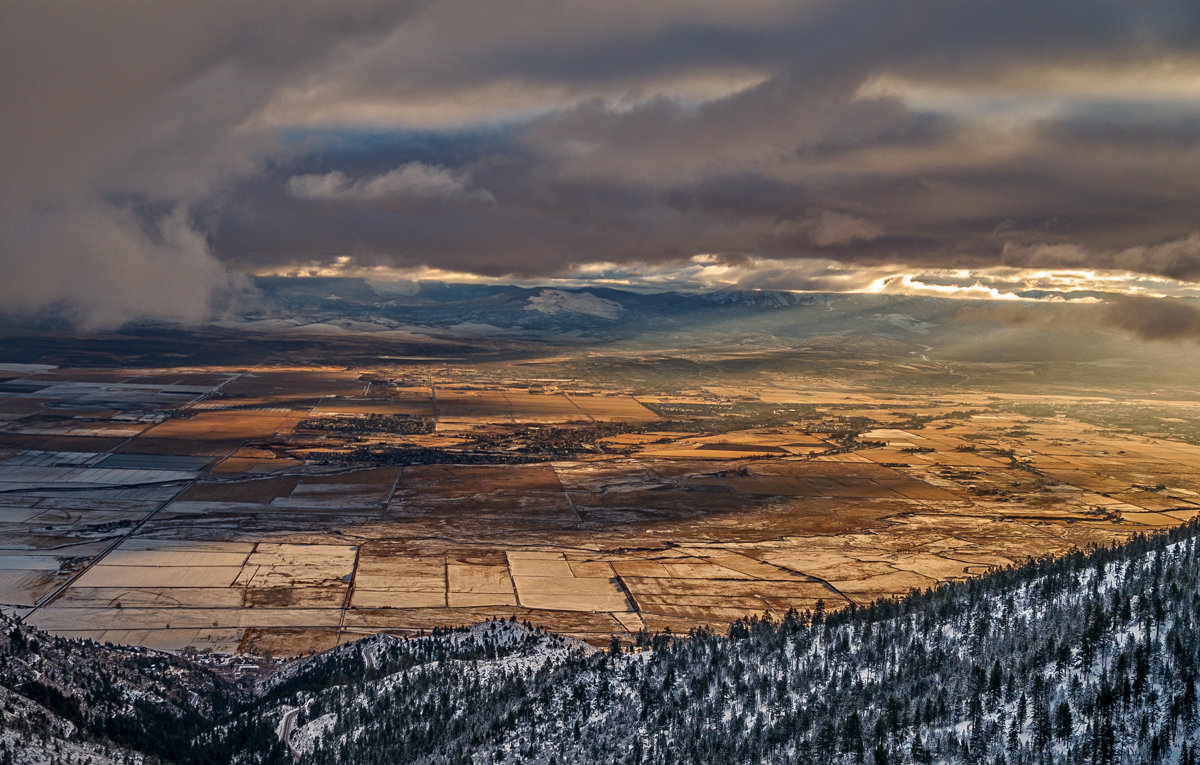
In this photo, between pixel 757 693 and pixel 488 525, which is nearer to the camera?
pixel 757 693

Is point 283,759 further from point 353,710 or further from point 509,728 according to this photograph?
point 509,728

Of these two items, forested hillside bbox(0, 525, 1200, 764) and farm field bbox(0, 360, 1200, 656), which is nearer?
forested hillside bbox(0, 525, 1200, 764)

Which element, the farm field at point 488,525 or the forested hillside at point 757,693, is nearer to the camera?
the forested hillside at point 757,693

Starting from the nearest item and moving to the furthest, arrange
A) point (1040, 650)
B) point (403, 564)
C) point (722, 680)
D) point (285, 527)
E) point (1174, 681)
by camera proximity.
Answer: point (1174, 681)
point (1040, 650)
point (722, 680)
point (403, 564)
point (285, 527)

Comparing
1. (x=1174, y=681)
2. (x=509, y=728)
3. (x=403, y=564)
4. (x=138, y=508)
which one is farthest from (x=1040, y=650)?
(x=138, y=508)
